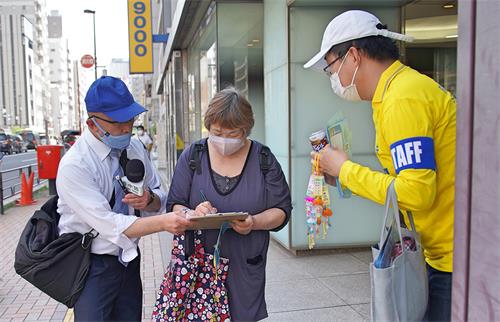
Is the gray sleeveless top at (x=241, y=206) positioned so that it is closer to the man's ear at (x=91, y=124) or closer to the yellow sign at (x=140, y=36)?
the man's ear at (x=91, y=124)

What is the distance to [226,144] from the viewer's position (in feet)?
7.49

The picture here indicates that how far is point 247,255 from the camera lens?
7.53 ft

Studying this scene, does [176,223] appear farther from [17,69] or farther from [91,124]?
[17,69]

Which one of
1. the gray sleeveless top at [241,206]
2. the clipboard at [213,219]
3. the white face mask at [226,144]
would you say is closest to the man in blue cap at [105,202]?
the clipboard at [213,219]

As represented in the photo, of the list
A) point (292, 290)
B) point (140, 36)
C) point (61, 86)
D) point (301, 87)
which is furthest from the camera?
point (61, 86)

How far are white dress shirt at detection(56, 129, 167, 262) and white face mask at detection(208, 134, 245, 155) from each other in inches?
21.0

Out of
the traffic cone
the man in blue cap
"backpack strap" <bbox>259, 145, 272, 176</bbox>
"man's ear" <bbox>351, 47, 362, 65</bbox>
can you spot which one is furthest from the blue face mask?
the traffic cone

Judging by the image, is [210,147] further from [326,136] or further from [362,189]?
[362,189]

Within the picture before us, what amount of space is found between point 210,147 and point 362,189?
93 cm

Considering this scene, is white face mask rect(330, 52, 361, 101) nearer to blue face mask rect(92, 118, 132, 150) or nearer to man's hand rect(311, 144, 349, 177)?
man's hand rect(311, 144, 349, 177)

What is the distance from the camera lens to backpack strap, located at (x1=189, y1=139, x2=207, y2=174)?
7.58 feet

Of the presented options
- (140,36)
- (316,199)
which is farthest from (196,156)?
(140,36)

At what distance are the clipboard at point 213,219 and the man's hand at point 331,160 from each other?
41 cm

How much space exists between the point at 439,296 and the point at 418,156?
66 centimetres
